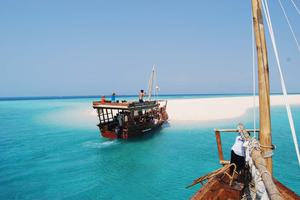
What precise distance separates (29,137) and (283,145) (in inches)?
1245

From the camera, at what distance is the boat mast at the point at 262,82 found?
432 centimetres

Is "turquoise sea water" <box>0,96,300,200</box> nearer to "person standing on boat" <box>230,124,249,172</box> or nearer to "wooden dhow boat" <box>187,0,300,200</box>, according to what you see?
"person standing on boat" <box>230,124,249,172</box>

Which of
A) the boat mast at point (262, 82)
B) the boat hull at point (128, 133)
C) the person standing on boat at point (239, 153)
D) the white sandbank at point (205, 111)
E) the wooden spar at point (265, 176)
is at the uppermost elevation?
the boat mast at point (262, 82)

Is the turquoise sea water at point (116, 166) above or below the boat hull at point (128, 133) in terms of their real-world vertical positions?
below

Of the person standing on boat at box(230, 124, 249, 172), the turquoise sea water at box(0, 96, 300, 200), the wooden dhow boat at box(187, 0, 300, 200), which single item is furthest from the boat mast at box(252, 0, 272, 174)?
the turquoise sea water at box(0, 96, 300, 200)

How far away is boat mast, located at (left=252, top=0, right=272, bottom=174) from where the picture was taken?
14.2ft

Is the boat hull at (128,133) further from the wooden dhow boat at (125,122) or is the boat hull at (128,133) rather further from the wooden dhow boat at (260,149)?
the wooden dhow boat at (260,149)

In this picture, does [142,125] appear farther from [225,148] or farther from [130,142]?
[225,148]

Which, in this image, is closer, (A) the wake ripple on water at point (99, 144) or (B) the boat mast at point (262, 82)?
(B) the boat mast at point (262, 82)

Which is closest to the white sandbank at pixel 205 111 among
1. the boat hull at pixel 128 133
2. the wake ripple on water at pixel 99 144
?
the boat hull at pixel 128 133

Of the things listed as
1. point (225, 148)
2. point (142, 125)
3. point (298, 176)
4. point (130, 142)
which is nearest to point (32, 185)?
point (130, 142)

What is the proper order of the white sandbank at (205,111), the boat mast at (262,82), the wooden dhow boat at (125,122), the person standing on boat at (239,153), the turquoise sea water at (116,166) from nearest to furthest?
1. the boat mast at (262,82)
2. the person standing on boat at (239,153)
3. the turquoise sea water at (116,166)
4. the wooden dhow boat at (125,122)
5. the white sandbank at (205,111)

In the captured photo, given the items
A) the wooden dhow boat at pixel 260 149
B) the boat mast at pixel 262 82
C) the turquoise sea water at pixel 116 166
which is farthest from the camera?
the turquoise sea water at pixel 116 166

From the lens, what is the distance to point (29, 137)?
28.6 meters
